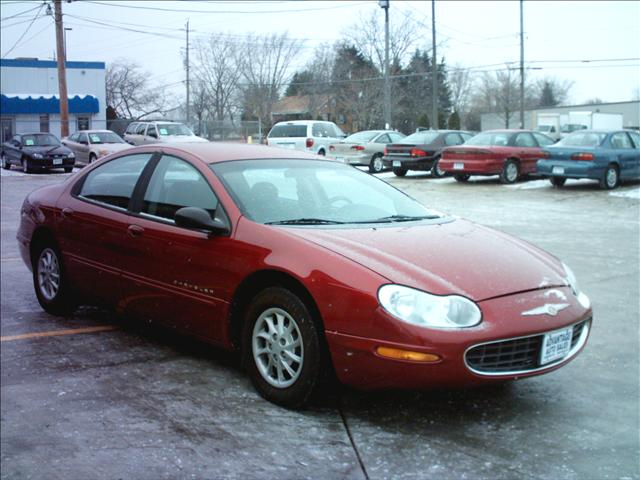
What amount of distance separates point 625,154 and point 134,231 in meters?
14.7

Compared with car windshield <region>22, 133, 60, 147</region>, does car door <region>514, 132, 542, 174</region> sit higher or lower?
lower

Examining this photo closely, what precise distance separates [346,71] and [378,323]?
21255 mm

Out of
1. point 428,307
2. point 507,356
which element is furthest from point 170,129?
point 507,356

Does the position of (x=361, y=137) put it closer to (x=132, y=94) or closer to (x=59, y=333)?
(x=132, y=94)

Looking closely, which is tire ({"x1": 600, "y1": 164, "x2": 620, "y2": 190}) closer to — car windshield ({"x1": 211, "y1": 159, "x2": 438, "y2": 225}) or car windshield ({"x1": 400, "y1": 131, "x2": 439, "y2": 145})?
car windshield ({"x1": 400, "y1": 131, "x2": 439, "y2": 145})

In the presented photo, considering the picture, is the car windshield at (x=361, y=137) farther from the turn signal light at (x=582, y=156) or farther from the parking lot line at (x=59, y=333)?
the parking lot line at (x=59, y=333)

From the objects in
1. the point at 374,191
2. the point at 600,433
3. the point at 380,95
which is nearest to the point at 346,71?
the point at 380,95

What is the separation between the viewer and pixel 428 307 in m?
3.45

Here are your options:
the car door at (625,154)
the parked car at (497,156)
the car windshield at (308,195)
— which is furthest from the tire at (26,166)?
the car windshield at (308,195)

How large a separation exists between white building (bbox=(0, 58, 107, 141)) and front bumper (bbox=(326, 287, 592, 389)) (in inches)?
287

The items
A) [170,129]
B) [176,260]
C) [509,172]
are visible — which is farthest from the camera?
[509,172]

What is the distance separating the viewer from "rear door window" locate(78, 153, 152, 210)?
4938 mm

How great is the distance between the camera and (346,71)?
2391 centimetres

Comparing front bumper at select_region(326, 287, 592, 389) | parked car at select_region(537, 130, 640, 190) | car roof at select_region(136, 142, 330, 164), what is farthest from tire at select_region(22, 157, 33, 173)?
front bumper at select_region(326, 287, 592, 389)
